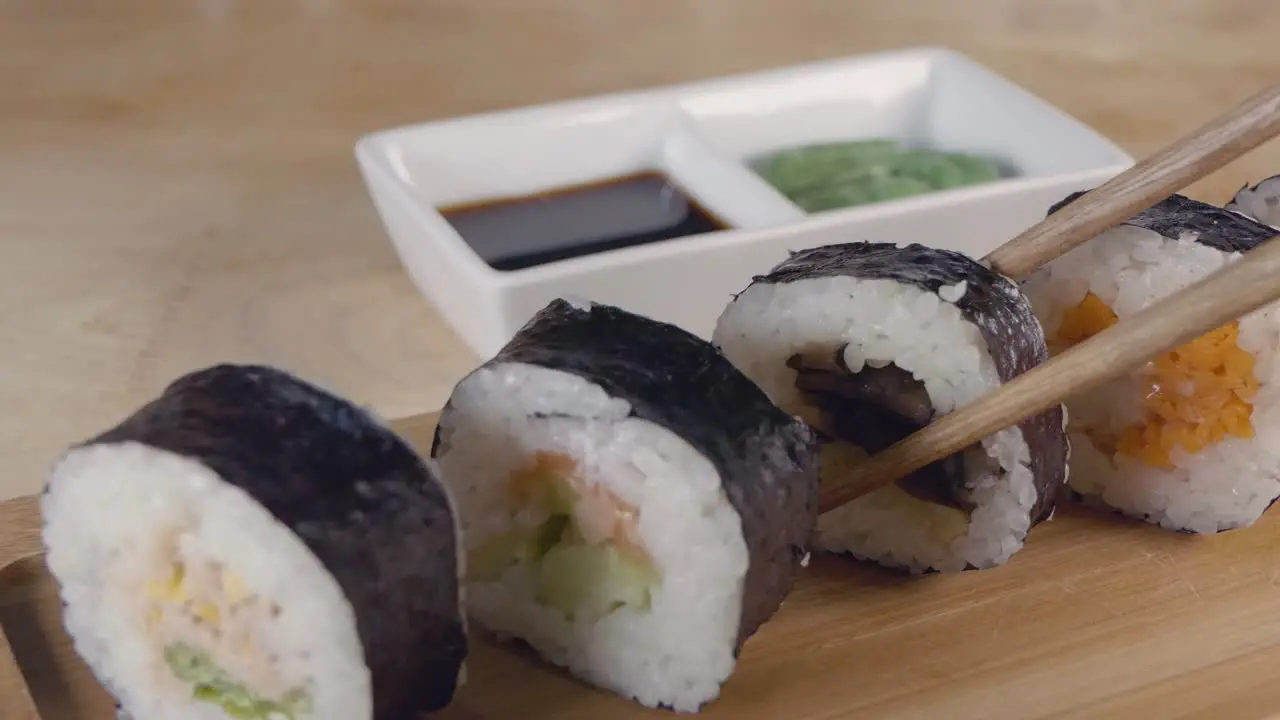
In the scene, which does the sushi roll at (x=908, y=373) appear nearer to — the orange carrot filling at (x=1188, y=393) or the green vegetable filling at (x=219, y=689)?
the orange carrot filling at (x=1188, y=393)

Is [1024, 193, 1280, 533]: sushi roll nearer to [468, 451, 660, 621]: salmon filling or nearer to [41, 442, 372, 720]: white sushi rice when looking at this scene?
[468, 451, 660, 621]: salmon filling

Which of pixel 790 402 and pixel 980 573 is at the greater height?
pixel 790 402

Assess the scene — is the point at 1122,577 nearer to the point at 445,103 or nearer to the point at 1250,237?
the point at 1250,237

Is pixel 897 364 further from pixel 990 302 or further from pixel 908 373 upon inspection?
pixel 990 302

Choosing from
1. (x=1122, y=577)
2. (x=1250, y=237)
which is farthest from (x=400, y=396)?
(x=1250, y=237)

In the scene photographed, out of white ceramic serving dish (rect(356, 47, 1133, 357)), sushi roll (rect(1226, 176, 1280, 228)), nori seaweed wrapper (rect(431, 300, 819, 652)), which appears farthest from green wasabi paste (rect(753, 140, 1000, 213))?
nori seaweed wrapper (rect(431, 300, 819, 652))

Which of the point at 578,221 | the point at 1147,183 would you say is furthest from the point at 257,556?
the point at 578,221
